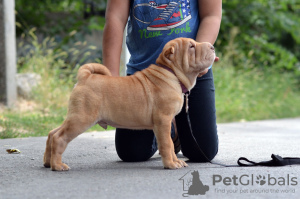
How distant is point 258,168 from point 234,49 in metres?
8.78

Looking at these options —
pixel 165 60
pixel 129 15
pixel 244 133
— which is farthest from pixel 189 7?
pixel 244 133

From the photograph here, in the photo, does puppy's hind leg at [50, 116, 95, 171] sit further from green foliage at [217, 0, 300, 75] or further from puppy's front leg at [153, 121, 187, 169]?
green foliage at [217, 0, 300, 75]

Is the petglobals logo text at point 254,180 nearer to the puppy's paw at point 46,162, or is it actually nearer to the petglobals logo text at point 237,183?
the petglobals logo text at point 237,183

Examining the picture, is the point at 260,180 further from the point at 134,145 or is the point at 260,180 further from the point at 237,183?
the point at 134,145

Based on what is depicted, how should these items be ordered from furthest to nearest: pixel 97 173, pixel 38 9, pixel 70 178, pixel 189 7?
pixel 38 9, pixel 189 7, pixel 97 173, pixel 70 178

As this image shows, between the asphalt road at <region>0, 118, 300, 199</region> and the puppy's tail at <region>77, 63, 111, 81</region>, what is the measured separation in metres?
0.70

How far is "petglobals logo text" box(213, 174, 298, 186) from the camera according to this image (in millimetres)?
3143

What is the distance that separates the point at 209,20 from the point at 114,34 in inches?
33.0

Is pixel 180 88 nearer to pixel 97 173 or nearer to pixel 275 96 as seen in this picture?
pixel 97 173

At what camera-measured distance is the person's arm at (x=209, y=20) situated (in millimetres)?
4027

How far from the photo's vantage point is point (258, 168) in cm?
363

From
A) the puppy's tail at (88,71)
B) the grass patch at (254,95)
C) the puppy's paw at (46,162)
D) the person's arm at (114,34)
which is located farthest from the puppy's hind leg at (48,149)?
the grass patch at (254,95)

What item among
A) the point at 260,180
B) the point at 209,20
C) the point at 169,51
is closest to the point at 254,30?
the point at 209,20

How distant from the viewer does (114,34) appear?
4121 millimetres
